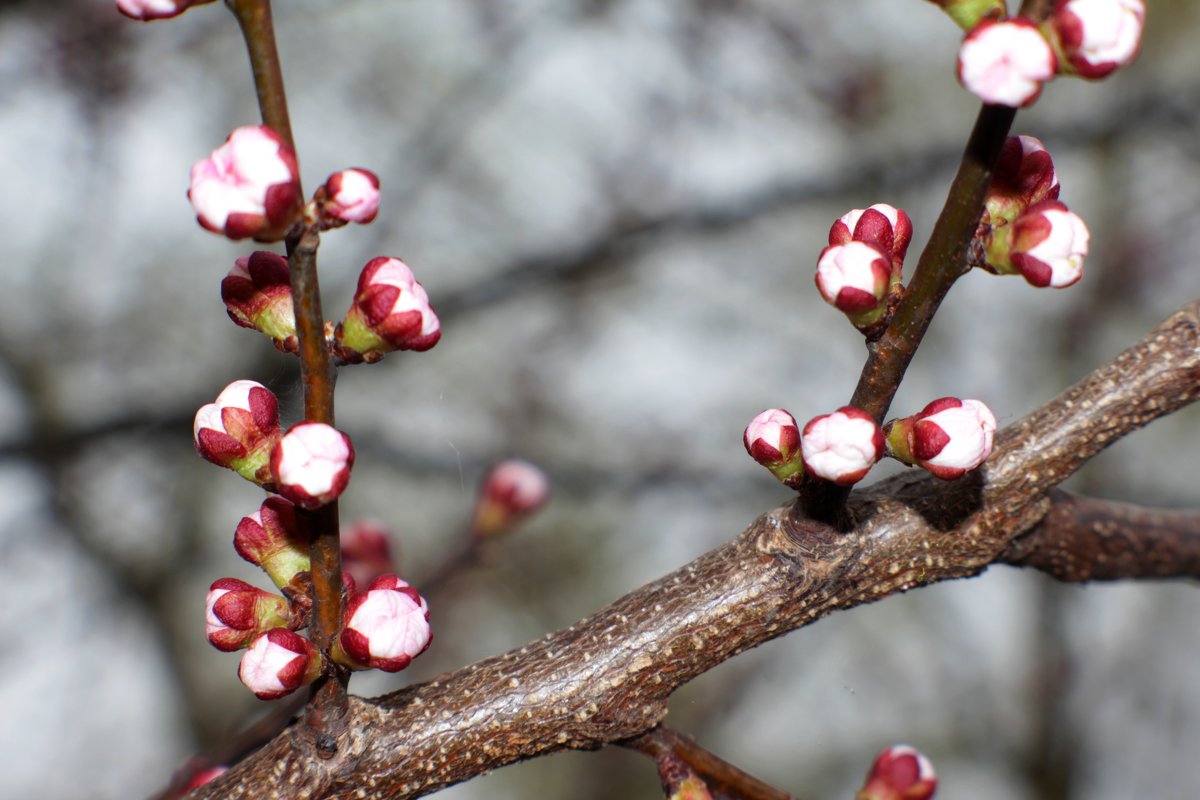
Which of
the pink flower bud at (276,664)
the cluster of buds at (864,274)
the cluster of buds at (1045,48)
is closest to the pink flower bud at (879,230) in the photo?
Answer: the cluster of buds at (864,274)

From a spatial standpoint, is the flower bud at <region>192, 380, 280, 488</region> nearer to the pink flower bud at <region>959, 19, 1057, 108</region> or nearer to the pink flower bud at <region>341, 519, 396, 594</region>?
the pink flower bud at <region>959, 19, 1057, 108</region>

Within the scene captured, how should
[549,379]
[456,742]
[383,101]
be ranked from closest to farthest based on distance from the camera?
1. [456,742]
2. [383,101]
3. [549,379]

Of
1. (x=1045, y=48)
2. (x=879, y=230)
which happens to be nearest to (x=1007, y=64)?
(x=1045, y=48)

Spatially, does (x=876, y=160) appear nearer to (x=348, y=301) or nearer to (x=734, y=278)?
(x=734, y=278)

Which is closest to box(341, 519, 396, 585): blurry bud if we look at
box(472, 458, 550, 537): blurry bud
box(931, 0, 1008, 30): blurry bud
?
Answer: box(472, 458, 550, 537): blurry bud

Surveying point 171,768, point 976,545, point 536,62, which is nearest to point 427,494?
point 171,768

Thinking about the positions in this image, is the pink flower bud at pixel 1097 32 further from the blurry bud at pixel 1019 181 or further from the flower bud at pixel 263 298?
the flower bud at pixel 263 298
